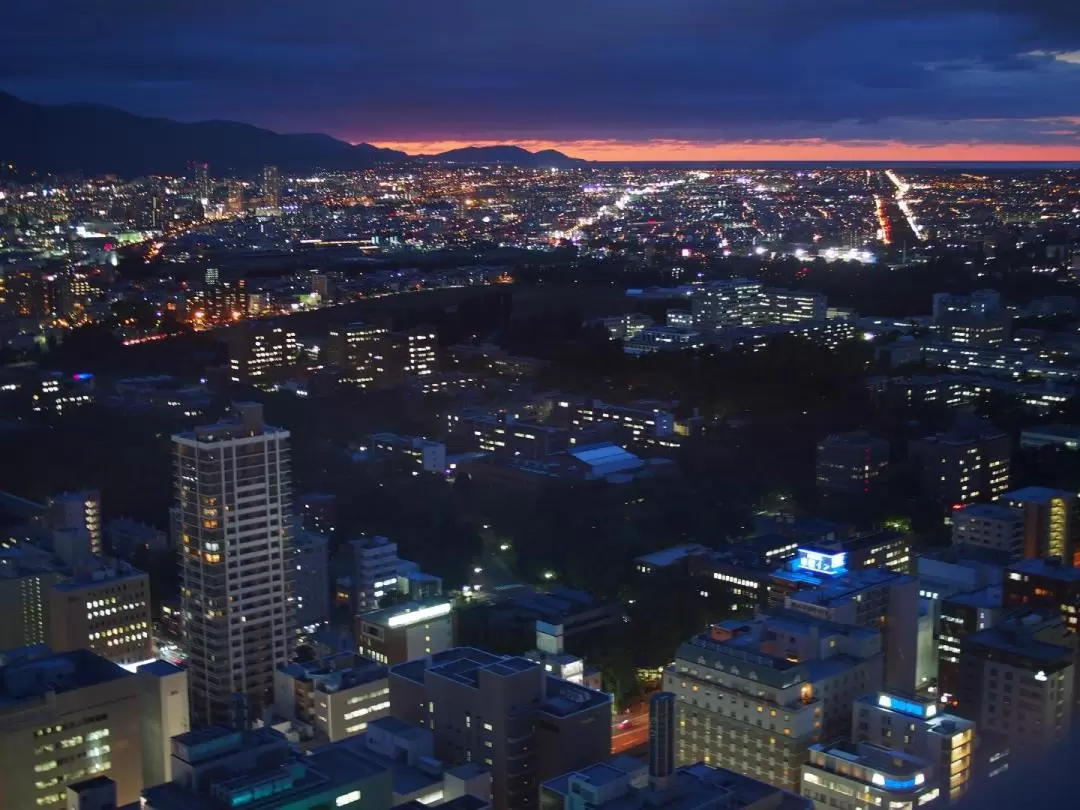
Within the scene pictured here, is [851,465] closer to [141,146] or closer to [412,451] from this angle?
[412,451]

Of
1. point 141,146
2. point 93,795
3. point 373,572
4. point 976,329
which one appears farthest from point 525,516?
point 141,146

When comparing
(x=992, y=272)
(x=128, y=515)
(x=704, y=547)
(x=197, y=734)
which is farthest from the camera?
(x=992, y=272)

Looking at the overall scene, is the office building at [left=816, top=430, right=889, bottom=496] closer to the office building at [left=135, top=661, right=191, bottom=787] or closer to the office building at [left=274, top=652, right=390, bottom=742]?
the office building at [left=274, top=652, right=390, bottom=742]

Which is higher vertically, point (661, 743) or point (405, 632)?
point (661, 743)

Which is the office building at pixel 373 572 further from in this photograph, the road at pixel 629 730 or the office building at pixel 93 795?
the office building at pixel 93 795

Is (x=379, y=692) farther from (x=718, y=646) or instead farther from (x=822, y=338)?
(x=822, y=338)

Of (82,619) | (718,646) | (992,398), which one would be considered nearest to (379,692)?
(718,646)
